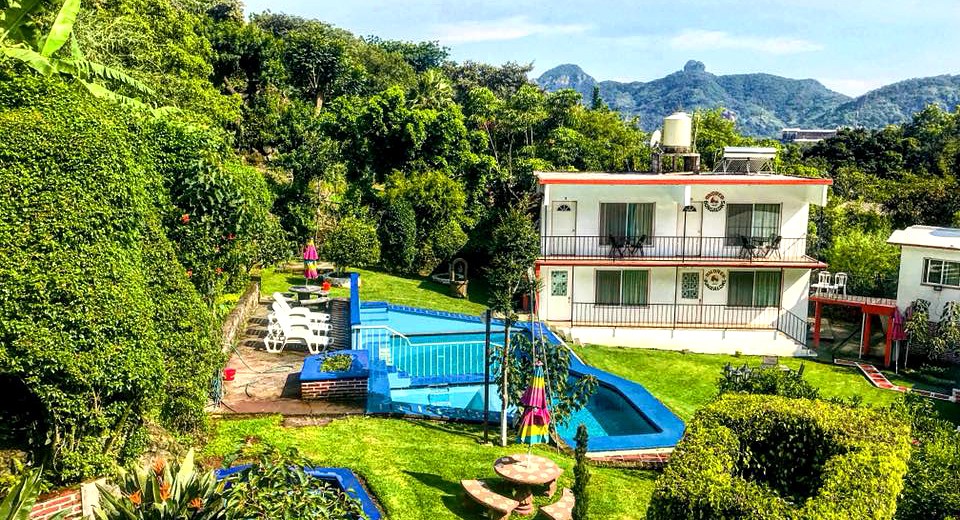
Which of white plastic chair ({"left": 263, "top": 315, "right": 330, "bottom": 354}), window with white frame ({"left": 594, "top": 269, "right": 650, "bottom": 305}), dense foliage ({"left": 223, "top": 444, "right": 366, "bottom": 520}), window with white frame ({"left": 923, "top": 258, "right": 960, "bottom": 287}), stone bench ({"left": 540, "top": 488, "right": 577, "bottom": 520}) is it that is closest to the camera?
dense foliage ({"left": 223, "top": 444, "right": 366, "bottom": 520})

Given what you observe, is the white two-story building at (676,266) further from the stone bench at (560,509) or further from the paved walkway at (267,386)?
the stone bench at (560,509)

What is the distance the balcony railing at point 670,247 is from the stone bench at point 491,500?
1514cm

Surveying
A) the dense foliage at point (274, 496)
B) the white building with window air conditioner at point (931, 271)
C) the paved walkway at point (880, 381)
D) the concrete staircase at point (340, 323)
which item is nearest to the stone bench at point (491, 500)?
the dense foliage at point (274, 496)

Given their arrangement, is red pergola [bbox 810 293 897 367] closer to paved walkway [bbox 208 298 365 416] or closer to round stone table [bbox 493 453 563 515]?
round stone table [bbox 493 453 563 515]

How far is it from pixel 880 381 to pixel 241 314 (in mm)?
18396

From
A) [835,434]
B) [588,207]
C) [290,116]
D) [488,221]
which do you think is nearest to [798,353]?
[588,207]

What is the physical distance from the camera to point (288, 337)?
1642 cm

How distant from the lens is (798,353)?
77.5ft

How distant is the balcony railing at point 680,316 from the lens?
79.9ft

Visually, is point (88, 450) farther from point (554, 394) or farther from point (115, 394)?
point (554, 394)

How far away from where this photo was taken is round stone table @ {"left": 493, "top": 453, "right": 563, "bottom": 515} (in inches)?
370

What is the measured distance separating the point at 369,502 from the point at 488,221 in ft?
76.1

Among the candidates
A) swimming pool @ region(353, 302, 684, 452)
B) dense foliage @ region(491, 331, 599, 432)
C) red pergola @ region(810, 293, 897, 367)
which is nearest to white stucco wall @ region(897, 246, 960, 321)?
red pergola @ region(810, 293, 897, 367)

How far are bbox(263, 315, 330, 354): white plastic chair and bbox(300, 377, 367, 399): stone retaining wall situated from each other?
3.10m
